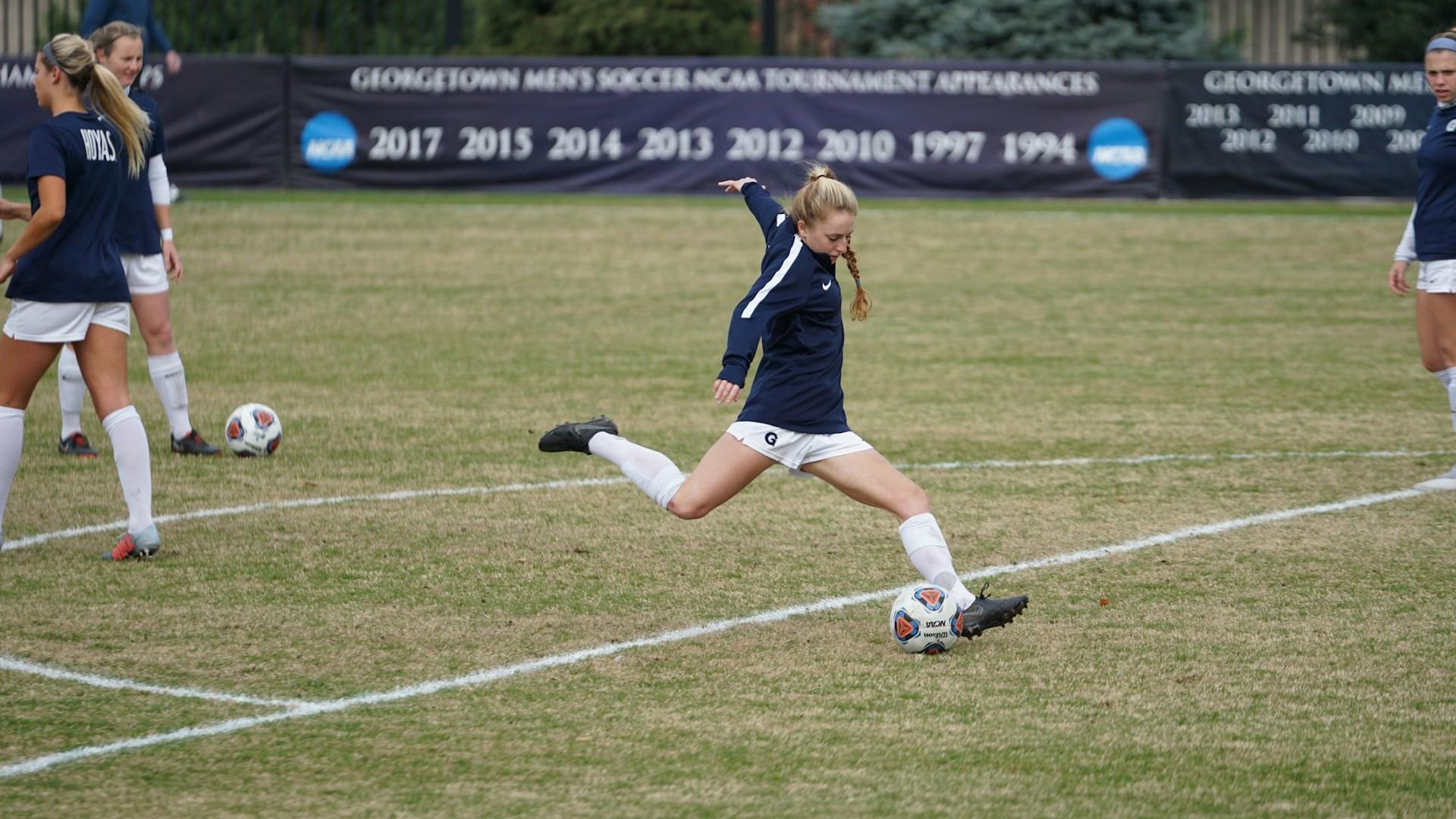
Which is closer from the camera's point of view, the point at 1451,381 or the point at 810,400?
the point at 810,400

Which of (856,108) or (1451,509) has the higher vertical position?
(856,108)

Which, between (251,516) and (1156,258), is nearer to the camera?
(251,516)

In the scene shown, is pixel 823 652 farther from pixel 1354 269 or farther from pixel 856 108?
pixel 856 108

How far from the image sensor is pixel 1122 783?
15.9 feet

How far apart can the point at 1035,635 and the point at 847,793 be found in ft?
5.92

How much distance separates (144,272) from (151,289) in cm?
11

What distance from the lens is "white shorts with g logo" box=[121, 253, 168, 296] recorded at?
9.32 m

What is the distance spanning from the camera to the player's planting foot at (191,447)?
9784mm

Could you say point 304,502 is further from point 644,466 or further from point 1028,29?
point 1028,29

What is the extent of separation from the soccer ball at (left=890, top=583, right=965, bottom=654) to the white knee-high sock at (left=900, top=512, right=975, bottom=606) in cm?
8

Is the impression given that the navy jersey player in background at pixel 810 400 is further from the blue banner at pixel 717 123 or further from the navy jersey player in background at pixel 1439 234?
the blue banner at pixel 717 123

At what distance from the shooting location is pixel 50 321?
279 inches

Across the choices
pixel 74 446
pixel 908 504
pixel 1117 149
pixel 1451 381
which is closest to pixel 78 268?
pixel 74 446

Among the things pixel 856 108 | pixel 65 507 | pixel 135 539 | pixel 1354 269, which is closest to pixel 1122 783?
pixel 135 539
